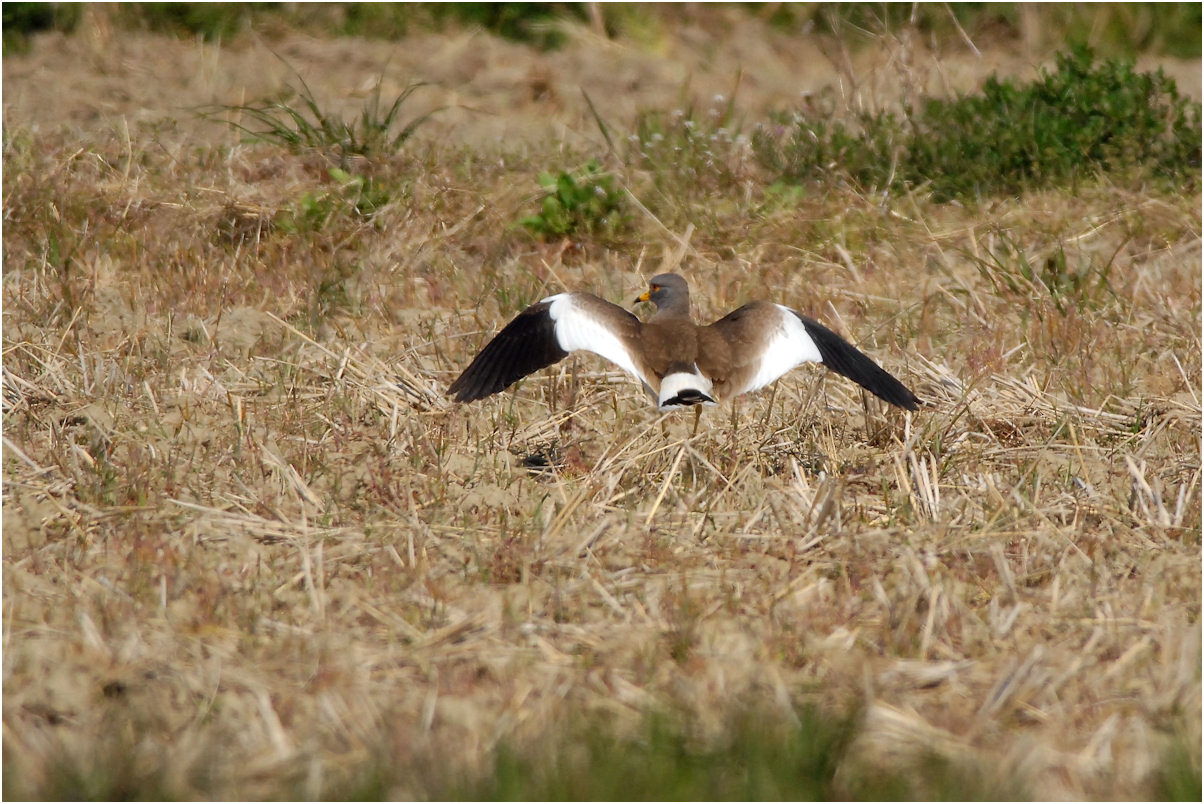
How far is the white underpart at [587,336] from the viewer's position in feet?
15.1

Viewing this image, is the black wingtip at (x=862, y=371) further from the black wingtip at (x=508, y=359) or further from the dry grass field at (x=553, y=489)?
the black wingtip at (x=508, y=359)

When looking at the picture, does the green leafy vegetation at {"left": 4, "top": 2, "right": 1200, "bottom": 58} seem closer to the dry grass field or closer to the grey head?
the dry grass field

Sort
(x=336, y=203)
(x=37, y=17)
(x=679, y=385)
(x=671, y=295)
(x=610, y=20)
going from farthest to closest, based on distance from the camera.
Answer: (x=610, y=20), (x=37, y=17), (x=336, y=203), (x=671, y=295), (x=679, y=385)

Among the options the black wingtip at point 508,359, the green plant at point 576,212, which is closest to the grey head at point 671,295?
the black wingtip at point 508,359

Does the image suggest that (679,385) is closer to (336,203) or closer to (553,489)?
(553,489)

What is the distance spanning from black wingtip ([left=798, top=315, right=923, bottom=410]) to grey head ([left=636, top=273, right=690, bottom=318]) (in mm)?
671

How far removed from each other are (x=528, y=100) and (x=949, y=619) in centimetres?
653

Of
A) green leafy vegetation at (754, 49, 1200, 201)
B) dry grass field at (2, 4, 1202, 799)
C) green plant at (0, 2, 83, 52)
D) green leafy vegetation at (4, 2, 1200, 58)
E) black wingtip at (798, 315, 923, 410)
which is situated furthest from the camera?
green leafy vegetation at (4, 2, 1200, 58)

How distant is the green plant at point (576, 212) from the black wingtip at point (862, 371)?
2473mm

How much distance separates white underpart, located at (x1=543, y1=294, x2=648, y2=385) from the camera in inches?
181

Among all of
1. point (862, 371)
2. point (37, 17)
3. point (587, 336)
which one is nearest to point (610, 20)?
point (37, 17)

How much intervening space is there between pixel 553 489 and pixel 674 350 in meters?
0.65

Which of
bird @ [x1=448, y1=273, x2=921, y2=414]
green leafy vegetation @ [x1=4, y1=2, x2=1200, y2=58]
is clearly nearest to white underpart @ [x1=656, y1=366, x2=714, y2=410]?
bird @ [x1=448, y1=273, x2=921, y2=414]

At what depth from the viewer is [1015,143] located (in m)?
7.55
